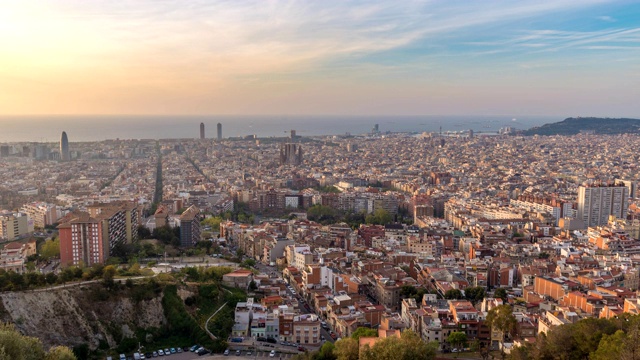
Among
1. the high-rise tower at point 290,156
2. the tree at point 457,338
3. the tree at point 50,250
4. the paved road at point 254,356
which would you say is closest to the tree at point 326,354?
the paved road at point 254,356

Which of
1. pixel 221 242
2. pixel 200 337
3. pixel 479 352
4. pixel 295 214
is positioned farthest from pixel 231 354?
pixel 295 214

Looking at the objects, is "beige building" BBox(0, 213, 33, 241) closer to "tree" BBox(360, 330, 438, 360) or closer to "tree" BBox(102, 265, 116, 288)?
"tree" BBox(102, 265, 116, 288)

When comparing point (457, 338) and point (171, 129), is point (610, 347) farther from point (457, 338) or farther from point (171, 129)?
point (171, 129)

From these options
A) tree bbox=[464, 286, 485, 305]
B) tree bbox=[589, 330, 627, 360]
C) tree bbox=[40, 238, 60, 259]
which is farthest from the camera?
tree bbox=[40, 238, 60, 259]

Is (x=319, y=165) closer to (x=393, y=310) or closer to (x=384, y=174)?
(x=384, y=174)

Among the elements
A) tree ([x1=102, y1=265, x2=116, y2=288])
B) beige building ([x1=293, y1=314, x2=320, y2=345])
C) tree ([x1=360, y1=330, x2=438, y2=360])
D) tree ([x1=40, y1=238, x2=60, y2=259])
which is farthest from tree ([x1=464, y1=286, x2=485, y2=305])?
tree ([x1=40, y1=238, x2=60, y2=259])

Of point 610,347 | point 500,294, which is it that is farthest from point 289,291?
point 610,347
